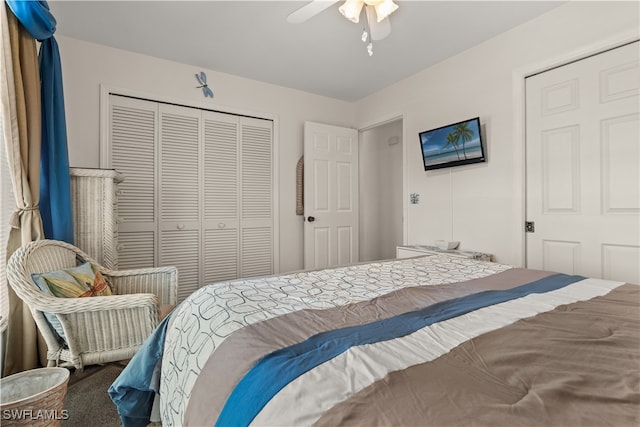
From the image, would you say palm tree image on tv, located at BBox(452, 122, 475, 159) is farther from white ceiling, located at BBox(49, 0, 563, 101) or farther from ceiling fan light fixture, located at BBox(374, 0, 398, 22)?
ceiling fan light fixture, located at BBox(374, 0, 398, 22)

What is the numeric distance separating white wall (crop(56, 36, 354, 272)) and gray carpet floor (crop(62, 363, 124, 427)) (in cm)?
180

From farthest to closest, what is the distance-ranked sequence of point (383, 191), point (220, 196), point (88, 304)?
point (383, 191)
point (220, 196)
point (88, 304)

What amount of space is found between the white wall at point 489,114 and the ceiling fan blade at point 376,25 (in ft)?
4.30

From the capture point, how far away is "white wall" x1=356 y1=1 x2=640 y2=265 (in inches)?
87.8

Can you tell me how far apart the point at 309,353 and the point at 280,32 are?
105 inches

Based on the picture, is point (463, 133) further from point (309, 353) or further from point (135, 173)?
point (135, 173)

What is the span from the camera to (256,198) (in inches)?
144

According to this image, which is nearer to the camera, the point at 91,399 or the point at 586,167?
the point at 91,399

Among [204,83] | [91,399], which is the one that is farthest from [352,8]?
[91,399]

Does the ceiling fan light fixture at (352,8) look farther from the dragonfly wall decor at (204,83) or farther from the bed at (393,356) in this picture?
the dragonfly wall decor at (204,83)

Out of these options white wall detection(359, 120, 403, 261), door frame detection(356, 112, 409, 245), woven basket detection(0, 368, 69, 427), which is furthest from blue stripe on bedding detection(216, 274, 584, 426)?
white wall detection(359, 120, 403, 261)

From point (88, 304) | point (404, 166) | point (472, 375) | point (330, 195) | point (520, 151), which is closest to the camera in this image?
point (472, 375)

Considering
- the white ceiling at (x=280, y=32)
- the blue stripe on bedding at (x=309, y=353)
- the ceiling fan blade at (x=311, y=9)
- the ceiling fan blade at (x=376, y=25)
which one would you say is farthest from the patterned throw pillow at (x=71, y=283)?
the ceiling fan blade at (x=376, y=25)

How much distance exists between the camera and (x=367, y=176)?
14.7 ft
